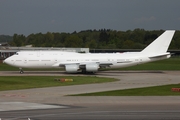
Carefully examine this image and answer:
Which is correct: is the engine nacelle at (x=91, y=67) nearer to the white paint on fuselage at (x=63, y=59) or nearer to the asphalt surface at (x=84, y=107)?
the white paint on fuselage at (x=63, y=59)

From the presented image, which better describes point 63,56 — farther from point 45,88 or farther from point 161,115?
point 161,115

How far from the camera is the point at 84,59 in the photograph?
5391cm

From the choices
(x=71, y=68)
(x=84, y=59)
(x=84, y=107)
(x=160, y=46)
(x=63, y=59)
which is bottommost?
(x=71, y=68)

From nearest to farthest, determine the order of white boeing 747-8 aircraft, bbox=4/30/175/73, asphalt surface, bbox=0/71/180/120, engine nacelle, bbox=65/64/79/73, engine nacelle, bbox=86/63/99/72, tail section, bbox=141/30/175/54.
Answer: asphalt surface, bbox=0/71/180/120
engine nacelle, bbox=86/63/99/72
engine nacelle, bbox=65/64/79/73
white boeing 747-8 aircraft, bbox=4/30/175/73
tail section, bbox=141/30/175/54

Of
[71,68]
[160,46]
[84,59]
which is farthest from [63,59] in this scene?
[160,46]

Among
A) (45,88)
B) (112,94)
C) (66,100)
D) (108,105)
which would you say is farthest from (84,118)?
(45,88)

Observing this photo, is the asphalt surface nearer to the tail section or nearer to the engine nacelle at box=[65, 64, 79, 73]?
the engine nacelle at box=[65, 64, 79, 73]

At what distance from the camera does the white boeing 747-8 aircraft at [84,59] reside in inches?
2087

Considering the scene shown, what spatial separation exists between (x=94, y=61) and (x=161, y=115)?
35.7 m

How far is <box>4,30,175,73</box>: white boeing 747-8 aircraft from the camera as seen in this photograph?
53.0 metres

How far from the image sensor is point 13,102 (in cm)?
2397

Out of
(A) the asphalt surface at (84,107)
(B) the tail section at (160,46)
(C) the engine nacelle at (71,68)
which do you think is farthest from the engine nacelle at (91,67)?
(A) the asphalt surface at (84,107)

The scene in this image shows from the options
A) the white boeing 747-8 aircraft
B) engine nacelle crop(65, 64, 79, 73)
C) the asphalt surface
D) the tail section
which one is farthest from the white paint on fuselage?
the asphalt surface

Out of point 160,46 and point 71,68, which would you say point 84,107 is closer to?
point 71,68
